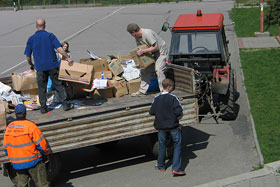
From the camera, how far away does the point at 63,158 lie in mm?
8438

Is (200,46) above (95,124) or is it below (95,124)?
above

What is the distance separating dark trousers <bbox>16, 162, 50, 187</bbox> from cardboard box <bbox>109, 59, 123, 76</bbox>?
308 cm

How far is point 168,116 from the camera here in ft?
23.2

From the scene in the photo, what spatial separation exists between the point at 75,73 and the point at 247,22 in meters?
18.7

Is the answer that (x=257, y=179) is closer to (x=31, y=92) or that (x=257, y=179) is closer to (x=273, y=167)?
(x=273, y=167)

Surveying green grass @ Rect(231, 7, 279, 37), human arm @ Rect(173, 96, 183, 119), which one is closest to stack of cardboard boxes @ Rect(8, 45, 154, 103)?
human arm @ Rect(173, 96, 183, 119)

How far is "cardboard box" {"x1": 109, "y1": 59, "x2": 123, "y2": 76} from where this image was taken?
8891 mm

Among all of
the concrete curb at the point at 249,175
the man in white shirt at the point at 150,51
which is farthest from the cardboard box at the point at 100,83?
the concrete curb at the point at 249,175

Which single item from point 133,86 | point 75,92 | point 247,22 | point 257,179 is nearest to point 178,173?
point 257,179

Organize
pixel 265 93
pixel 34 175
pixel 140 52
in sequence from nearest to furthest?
pixel 34 175
pixel 140 52
pixel 265 93

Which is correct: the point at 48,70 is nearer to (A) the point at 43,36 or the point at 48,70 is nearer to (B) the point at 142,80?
→ (A) the point at 43,36

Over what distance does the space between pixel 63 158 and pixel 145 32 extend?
112 inches

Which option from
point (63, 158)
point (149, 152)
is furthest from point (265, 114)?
point (63, 158)

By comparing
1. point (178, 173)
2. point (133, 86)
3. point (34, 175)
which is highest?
point (133, 86)
